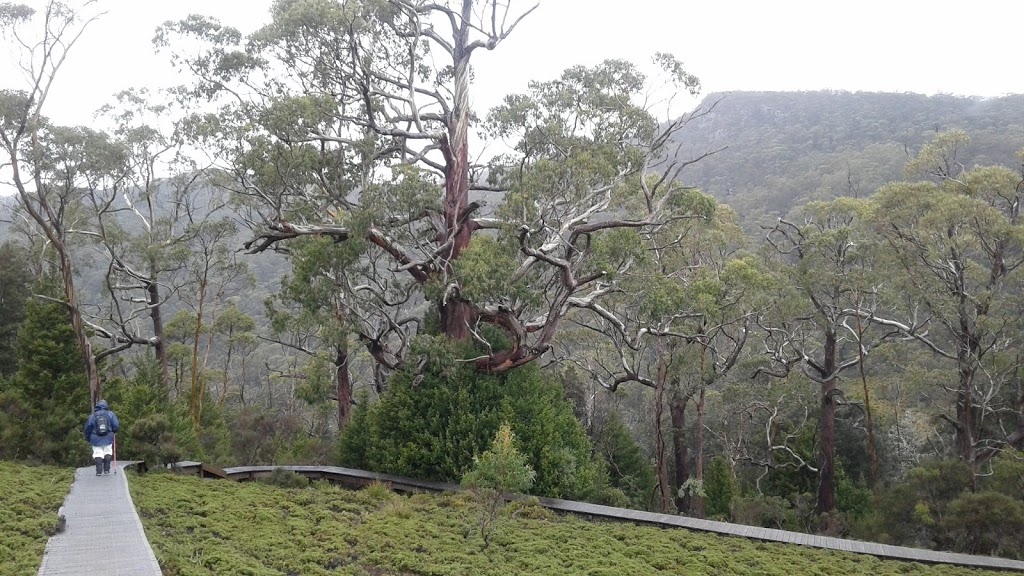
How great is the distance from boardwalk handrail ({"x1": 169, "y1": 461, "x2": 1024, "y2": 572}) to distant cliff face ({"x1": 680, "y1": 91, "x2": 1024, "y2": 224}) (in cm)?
2425

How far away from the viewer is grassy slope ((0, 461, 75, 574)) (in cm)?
610

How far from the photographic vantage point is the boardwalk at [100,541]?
559 centimetres

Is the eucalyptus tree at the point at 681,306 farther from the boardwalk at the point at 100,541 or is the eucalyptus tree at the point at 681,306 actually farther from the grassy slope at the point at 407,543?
the boardwalk at the point at 100,541

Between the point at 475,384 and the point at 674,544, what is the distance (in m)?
5.54

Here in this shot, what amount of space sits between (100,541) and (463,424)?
23.9 feet

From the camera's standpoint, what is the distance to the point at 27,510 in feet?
26.5

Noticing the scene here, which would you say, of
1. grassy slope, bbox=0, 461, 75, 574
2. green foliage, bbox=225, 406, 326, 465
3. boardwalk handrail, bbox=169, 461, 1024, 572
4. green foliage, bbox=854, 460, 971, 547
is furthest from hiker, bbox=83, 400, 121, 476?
green foliage, bbox=854, 460, 971, 547

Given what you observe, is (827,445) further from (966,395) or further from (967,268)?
(967,268)

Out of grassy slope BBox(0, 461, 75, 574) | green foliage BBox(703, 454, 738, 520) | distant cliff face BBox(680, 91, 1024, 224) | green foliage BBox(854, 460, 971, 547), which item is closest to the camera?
grassy slope BBox(0, 461, 75, 574)

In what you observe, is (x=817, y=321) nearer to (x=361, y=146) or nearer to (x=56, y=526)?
(x=361, y=146)

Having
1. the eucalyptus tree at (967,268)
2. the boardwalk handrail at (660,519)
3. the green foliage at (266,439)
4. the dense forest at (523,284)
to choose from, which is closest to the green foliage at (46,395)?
the dense forest at (523,284)

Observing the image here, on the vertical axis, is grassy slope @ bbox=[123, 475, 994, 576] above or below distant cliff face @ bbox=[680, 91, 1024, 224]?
below

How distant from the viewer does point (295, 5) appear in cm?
1402

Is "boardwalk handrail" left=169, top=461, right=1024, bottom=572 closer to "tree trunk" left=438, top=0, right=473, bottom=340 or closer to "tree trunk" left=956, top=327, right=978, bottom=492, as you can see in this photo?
"tree trunk" left=438, top=0, right=473, bottom=340
